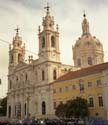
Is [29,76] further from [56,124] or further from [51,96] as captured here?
[56,124]

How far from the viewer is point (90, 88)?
4972cm

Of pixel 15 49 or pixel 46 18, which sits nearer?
pixel 46 18

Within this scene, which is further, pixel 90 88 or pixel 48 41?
pixel 48 41

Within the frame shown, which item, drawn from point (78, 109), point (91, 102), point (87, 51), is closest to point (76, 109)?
point (78, 109)

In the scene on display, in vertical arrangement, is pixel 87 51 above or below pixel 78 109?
above

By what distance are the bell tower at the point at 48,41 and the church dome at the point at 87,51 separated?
12574 mm

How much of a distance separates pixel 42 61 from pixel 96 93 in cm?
1969

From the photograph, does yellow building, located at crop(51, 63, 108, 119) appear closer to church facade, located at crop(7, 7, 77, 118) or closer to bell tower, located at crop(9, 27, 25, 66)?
church facade, located at crop(7, 7, 77, 118)

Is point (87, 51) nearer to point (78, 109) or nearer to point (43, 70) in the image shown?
point (43, 70)

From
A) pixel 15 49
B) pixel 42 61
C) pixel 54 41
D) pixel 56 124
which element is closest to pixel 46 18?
pixel 54 41

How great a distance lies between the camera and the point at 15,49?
7888 cm

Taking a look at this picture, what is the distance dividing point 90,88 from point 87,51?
27.6 meters

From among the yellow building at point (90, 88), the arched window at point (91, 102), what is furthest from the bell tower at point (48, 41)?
the arched window at point (91, 102)

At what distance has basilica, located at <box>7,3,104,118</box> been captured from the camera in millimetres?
62062
